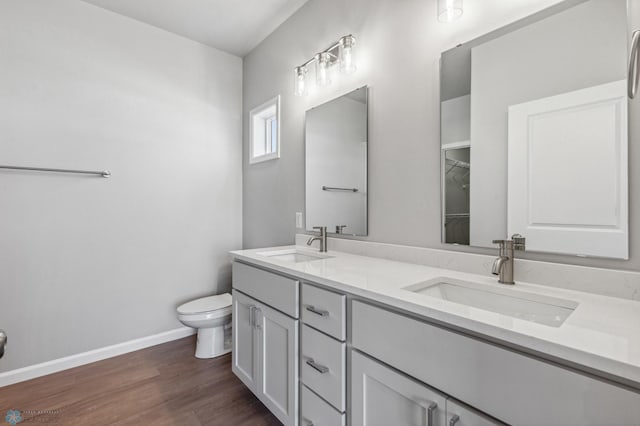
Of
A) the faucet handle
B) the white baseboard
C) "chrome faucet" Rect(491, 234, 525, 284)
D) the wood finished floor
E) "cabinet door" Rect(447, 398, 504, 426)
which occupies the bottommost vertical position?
the wood finished floor

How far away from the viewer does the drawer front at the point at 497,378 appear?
1.83ft

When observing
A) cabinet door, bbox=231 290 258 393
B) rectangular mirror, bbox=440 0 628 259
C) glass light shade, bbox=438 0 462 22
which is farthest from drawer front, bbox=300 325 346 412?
glass light shade, bbox=438 0 462 22

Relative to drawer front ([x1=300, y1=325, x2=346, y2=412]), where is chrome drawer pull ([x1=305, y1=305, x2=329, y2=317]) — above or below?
above

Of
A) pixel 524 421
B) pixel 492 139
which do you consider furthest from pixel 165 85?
pixel 524 421

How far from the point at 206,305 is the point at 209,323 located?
156mm

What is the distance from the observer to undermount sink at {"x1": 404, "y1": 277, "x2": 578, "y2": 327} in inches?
35.7

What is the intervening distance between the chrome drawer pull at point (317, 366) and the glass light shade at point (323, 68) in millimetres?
1584

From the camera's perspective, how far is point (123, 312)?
230 centimetres

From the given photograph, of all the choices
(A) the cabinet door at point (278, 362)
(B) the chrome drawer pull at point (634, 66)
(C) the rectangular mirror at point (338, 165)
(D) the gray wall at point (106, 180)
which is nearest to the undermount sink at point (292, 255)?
(C) the rectangular mirror at point (338, 165)

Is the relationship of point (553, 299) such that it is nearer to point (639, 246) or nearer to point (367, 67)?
point (639, 246)

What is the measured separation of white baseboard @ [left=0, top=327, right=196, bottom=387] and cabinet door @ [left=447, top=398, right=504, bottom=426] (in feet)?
7.90

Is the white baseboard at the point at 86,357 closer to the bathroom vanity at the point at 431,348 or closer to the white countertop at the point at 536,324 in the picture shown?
the bathroom vanity at the point at 431,348

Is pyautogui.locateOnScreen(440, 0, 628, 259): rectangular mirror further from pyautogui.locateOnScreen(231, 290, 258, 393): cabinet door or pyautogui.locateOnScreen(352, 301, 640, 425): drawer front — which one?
pyautogui.locateOnScreen(231, 290, 258, 393): cabinet door

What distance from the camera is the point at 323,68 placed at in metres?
1.88
